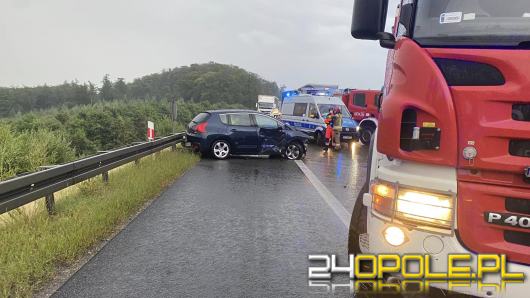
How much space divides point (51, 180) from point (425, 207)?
512 centimetres

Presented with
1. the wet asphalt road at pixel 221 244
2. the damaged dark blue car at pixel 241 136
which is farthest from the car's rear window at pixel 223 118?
the wet asphalt road at pixel 221 244

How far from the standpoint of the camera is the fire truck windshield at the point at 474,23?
2762 mm

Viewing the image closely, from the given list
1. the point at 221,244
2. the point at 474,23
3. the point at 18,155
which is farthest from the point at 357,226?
the point at 18,155

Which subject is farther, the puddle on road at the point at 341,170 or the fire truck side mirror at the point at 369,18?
the puddle on road at the point at 341,170

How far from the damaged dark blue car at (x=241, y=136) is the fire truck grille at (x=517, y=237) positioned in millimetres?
12185

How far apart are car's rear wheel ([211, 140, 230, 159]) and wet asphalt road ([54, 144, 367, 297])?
4440mm

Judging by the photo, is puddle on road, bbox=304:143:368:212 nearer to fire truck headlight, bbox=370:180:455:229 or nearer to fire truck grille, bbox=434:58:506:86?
fire truck headlight, bbox=370:180:455:229

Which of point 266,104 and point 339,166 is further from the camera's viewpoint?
point 266,104

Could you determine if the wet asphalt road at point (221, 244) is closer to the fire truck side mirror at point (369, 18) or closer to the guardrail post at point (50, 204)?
the guardrail post at point (50, 204)

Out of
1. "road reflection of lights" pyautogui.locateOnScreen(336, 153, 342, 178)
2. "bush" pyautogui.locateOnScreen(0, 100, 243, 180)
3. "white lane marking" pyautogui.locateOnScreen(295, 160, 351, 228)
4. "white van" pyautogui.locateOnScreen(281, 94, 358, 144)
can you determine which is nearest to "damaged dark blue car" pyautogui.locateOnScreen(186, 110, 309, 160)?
"road reflection of lights" pyautogui.locateOnScreen(336, 153, 342, 178)

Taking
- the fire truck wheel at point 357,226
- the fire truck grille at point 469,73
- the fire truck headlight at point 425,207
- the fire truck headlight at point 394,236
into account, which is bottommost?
the fire truck wheel at point 357,226

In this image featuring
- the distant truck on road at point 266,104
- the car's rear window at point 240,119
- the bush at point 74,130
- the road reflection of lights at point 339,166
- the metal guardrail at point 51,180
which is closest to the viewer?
the metal guardrail at point 51,180

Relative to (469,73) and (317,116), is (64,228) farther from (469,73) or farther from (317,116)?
(317,116)

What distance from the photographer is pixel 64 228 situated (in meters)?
5.35
